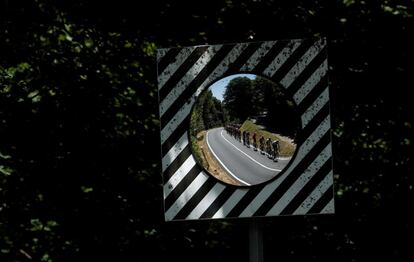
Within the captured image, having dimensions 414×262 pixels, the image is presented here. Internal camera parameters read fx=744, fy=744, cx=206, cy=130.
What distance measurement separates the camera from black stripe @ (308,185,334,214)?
2662 mm

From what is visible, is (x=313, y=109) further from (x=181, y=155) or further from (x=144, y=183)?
(x=144, y=183)

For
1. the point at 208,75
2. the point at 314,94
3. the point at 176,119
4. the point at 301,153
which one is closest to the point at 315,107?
the point at 314,94

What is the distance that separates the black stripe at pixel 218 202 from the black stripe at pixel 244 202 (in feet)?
0.15

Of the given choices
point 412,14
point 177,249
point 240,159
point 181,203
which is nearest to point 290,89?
point 240,159

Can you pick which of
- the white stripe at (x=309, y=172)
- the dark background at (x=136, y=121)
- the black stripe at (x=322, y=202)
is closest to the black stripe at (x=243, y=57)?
the white stripe at (x=309, y=172)

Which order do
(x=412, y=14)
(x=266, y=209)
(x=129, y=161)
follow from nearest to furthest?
(x=266, y=209)
(x=412, y=14)
(x=129, y=161)

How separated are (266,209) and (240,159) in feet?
0.96

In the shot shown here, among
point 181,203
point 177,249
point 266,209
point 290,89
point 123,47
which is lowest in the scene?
point 177,249

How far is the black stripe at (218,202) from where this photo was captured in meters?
2.65

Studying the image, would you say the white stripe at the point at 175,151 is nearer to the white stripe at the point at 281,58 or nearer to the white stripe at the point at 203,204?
the white stripe at the point at 203,204

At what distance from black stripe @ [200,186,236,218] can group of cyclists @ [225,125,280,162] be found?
0.71ft

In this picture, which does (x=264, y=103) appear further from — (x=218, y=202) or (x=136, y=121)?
(x=136, y=121)

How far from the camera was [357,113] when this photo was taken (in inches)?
179

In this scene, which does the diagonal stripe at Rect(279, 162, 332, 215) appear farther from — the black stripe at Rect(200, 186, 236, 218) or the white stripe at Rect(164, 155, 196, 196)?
the white stripe at Rect(164, 155, 196, 196)
